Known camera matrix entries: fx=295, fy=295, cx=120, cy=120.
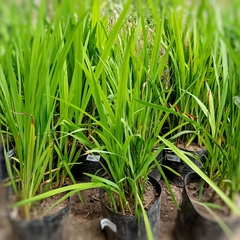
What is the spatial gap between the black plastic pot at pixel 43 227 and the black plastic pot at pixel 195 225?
0.24 meters

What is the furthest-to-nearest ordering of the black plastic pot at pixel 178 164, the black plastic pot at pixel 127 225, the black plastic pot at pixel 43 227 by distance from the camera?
the black plastic pot at pixel 178 164 → the black plastic pot at pixel 127 225 → the black plastic pot at pixel 43 227

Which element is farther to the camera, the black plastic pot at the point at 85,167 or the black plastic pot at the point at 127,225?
the black plastic pot at the point at 85,167

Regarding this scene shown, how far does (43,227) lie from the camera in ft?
1.65

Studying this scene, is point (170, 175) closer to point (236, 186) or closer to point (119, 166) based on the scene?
point (119, 166)

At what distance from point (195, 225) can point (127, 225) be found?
14 centimetres

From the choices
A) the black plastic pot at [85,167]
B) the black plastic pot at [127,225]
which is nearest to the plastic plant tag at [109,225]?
the black plastic pot at [127,225]

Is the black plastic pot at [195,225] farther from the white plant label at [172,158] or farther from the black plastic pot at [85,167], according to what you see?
the black plastic pot at [85,167]

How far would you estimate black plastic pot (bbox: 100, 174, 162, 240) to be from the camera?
24.5 inches

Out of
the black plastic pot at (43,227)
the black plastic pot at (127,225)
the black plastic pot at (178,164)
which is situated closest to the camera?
the black plastic pot at (43,227)

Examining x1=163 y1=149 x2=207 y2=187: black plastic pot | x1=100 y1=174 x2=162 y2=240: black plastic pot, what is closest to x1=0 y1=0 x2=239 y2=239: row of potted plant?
x1=100 y1=174 x2=162 y2=240: black plastic pot

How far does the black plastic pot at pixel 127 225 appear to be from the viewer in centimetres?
62

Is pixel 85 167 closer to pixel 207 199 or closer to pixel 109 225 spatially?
pixel 109 225

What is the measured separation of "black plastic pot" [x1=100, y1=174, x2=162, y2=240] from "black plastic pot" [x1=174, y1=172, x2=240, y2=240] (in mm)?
51

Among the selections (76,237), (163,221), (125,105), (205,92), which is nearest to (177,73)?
(205,92)
